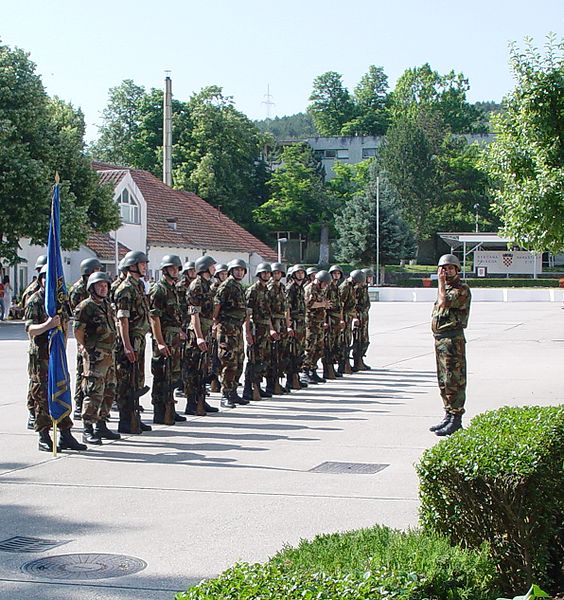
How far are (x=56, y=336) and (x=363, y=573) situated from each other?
301 inches

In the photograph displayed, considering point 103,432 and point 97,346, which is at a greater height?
point 97,346

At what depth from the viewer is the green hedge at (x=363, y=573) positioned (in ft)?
10.9

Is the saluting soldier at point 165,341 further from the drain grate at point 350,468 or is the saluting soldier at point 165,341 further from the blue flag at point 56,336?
the drain grate at point 350,468

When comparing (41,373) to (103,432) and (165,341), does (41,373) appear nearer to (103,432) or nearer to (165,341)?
(103,432)

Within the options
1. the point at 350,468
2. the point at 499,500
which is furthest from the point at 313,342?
the point at 499,500

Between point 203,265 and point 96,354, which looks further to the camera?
point 203,265

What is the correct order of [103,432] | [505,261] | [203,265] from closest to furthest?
[103,432] < [203,265] < [505,261]

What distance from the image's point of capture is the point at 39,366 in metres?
11.0

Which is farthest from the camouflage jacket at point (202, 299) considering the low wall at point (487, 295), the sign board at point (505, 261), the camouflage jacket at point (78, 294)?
the sign board at point (505, 261)

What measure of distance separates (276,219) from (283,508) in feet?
261

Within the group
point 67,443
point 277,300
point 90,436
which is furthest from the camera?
point 277,300

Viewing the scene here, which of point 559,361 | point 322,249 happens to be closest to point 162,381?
point 559,361

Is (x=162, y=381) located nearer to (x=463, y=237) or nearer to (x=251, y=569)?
(x=251, y=569)

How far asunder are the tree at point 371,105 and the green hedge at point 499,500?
4887 inches
